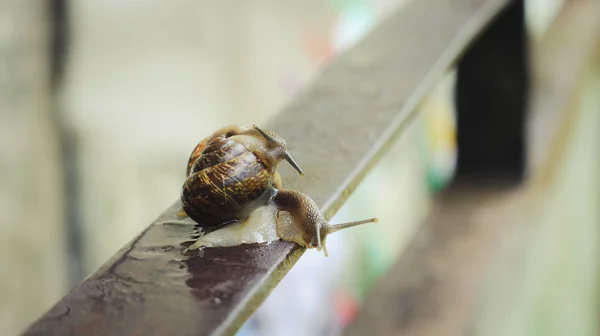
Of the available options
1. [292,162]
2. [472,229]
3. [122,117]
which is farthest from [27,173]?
[292,162]

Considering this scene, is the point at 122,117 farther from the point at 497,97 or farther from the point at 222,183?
the point at 222,183

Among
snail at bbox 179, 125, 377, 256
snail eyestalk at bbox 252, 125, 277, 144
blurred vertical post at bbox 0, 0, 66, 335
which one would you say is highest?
snail eyestalk at bbox 252, 125, 277, 144

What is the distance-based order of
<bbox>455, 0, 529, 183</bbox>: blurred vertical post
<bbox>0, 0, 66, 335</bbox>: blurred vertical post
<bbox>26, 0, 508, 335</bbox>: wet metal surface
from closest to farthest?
1. <bbox>26, 0, 508, 335</bbox>: wet metal surface
2. <bbox>455, 0, 529, 183</bbox>: blurred vertical post
3. <bbox>0, 0, 66, 335</bbox>: blurred vertical post

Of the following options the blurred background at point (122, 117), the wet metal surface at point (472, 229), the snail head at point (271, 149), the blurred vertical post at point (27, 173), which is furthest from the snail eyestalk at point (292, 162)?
the blurred vertical post at point (27, 173)

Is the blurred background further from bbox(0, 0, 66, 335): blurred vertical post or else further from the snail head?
the snail head

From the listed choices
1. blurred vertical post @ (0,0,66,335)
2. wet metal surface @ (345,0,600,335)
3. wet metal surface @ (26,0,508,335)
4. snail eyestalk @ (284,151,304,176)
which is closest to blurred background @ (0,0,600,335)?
blurred vertical post @ (0,0,66,335)

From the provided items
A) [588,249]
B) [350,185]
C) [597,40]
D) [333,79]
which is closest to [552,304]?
[588,249]

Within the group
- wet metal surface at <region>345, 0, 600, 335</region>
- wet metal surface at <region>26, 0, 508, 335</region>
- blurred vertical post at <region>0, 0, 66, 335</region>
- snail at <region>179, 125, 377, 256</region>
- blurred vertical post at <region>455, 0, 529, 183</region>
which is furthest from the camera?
blurred vertical post at <region>0, 0, 66, 335</region>

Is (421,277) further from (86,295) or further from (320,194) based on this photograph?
(86,295)
